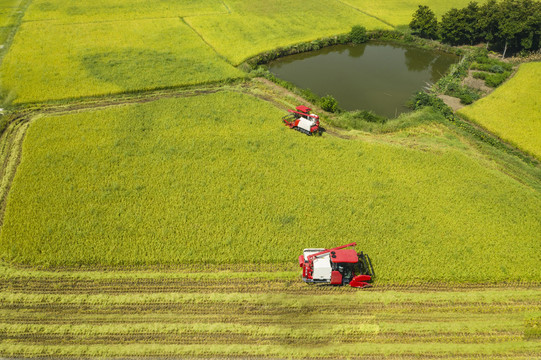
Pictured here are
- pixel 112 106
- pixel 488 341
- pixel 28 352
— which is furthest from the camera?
pixel 112 106

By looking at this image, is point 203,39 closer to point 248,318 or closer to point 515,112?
point 515,112

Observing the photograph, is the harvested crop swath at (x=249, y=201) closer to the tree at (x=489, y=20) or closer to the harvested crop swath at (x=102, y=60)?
the harvested crop swath at (x=102, y=60)

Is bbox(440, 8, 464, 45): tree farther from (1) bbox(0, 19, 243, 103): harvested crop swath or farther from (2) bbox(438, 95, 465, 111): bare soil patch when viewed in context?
(1) bbox(0, 19, 243, 103): harvested crop swath

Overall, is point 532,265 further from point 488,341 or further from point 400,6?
point 400,6

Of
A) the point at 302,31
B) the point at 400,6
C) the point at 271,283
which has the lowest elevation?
the point at 271,283

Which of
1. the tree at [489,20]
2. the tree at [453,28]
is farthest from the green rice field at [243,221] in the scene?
the tree at [453,28]

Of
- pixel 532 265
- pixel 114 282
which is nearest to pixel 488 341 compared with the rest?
pixel 532 265
